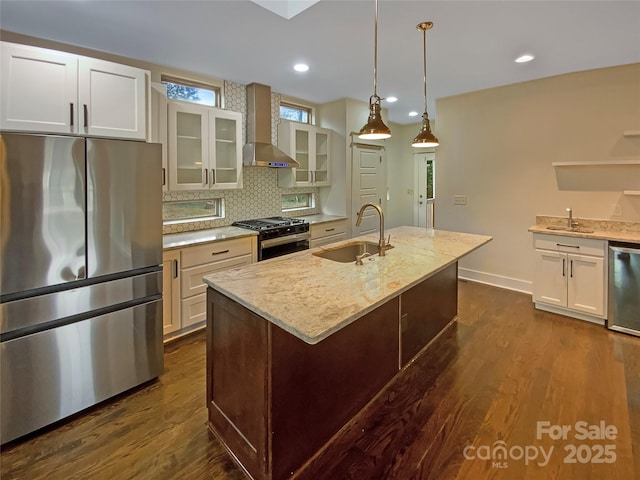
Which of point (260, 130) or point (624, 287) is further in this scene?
point (260, 130)

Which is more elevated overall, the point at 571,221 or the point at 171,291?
the point at 571,221

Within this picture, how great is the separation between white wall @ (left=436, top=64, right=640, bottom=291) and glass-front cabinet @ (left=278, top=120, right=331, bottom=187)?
1723mm

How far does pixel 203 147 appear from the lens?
3523 mm

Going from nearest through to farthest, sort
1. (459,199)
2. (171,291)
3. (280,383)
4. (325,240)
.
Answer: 1. (280,383)
2. (171,291)
3. (325,240)
4. (459,199)

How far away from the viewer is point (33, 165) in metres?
1.86

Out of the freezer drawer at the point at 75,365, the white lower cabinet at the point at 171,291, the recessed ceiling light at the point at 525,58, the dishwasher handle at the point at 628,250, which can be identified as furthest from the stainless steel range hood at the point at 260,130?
the dishwasher handle at the point at 628,250

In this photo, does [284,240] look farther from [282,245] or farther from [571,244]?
[571,244]

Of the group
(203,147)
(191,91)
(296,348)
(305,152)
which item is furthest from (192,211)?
(296,348)

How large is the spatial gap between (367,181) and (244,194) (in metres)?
2.10

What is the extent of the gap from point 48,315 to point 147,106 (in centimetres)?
161

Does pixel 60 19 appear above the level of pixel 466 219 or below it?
above

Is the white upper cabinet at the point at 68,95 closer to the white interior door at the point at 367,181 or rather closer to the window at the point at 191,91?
the window at the point at 191,91

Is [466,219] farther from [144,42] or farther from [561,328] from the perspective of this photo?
[144,42]

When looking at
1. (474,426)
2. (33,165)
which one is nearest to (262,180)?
(33,165)
